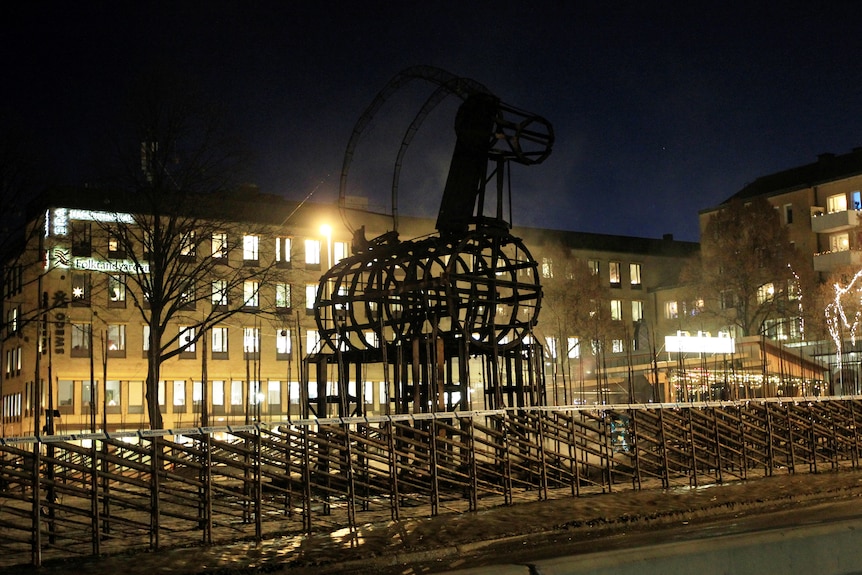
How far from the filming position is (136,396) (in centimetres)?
6031

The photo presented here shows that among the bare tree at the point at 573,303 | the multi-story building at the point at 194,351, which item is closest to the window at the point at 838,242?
the bare tree at the point at 573,303

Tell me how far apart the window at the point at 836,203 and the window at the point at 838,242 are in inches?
67.9

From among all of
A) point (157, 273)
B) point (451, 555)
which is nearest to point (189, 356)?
point (157, 273)

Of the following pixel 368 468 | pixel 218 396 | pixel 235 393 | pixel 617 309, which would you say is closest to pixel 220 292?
pixel 368 468

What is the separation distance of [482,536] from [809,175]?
65799mm

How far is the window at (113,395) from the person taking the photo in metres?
59.2

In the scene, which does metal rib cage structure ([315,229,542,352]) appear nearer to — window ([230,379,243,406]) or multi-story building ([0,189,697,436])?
multi-story building ([0,189,697,436])

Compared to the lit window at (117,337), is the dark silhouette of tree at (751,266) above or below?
above

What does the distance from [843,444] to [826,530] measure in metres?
23.5

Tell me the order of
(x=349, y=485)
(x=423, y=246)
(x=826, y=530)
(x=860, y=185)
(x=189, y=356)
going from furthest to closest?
1. (x=860, y=185)
2. (x=189, y=356)
3. (x=423, y=246)
4. (x=349, y=485)
5. (x=826, y=530)

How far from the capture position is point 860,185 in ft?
230

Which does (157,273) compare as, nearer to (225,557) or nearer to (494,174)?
(494,174)

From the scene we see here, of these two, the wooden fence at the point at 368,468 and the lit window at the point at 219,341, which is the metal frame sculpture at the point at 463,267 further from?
the lit window at the point at 219,341

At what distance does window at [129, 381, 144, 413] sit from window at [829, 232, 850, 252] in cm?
4508
